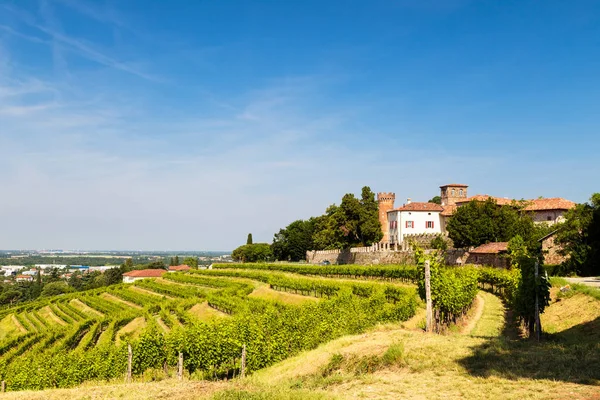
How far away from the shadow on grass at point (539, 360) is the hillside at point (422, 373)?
0.02 metres

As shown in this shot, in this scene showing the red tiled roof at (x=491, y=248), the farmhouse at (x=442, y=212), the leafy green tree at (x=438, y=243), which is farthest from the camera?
the farmhouse at (x=442, y=212)

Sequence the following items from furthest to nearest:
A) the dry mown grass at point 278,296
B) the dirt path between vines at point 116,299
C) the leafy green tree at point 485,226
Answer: the dirt path between vines at point 116,299 < the leafy green tree at point 485,226 < the dry mown grass at point 278,296

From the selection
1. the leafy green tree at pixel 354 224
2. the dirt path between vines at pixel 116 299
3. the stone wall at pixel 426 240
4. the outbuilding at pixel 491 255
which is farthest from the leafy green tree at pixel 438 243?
the dirt path between vines at pixel 116 299

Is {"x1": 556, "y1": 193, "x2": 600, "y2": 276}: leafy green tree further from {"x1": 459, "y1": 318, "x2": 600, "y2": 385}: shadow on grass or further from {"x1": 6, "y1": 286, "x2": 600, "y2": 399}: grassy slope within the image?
{"x1": 459, "y1": 318, "x2": 600, "y2": 385}: shadow on grass

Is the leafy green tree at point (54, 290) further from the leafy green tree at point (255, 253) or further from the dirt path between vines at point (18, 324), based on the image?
the dirt path between vines at point (18, 324)

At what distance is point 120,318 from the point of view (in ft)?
144

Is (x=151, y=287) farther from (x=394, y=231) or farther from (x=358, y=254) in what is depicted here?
(x=394, y=231)

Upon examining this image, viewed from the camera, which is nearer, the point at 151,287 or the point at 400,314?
the point at 400,314

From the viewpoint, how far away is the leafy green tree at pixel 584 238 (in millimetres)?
38906

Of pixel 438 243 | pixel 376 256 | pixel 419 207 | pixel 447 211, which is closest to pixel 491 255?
pixel 438 243

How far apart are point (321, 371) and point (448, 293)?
34.4ft

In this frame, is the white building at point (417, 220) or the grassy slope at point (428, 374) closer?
the grassy slope at point (428, 374)

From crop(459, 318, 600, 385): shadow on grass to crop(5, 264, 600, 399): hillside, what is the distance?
0.08ft

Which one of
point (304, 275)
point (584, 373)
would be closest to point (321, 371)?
point (584, 373)
